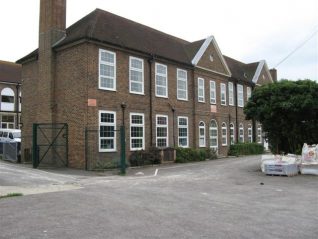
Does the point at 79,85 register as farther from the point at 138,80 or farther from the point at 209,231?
the point at 209,231

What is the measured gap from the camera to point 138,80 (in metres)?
23.1

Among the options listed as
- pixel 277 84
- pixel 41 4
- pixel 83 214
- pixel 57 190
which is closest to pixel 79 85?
pixel 41 4

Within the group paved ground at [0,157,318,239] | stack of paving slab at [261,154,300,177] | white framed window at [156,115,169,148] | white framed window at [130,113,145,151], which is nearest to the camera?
paved ground at [0,157,318,239]

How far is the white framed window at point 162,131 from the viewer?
79.5 ft

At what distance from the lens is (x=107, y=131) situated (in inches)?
812

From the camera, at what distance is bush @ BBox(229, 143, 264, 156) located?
32.1 metres

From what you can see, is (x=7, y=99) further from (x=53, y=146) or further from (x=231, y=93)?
(x=231, y=93)

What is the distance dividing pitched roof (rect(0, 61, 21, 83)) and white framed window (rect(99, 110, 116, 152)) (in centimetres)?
2590

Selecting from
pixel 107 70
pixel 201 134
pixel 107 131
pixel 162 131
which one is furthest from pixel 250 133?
pixel 107 70

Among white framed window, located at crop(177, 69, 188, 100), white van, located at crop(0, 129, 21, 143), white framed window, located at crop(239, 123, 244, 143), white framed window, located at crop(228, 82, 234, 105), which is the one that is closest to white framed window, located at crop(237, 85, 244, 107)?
white framed window, located at crop(228, 82, 234, 105)

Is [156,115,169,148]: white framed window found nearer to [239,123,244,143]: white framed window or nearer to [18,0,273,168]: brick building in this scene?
[18,0,273,168]: brick building

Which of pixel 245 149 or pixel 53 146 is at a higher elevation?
pixel 53 146

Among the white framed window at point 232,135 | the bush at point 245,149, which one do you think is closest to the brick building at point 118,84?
the bush at point 245,149

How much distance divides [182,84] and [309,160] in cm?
1200
